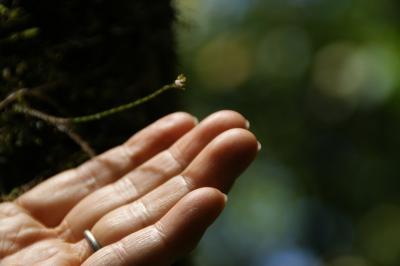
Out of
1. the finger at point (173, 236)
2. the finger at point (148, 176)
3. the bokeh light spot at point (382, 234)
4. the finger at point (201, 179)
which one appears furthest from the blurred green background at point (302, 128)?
the finger at point (173, 236)

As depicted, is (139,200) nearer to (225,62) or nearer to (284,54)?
(225,62)

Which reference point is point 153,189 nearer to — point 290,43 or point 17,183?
point 17,183

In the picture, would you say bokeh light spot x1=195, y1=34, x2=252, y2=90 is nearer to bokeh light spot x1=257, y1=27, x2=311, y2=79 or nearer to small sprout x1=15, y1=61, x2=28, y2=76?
bokeh light spot x1=257, y1=27, x2=311, y2=79

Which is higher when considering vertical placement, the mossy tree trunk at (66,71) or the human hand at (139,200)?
the mossy tree trunk at (66,71)

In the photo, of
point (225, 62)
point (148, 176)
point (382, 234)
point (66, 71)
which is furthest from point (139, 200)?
point (225, 62)

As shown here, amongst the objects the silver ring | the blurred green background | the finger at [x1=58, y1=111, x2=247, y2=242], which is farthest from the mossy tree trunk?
the blurred green background

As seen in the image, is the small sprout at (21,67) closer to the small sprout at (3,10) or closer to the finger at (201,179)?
the small sprout at (3,10)

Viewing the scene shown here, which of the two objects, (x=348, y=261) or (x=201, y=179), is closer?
(x=201, y=179)
